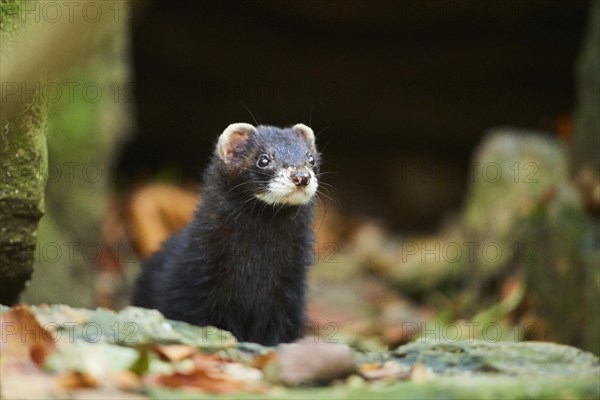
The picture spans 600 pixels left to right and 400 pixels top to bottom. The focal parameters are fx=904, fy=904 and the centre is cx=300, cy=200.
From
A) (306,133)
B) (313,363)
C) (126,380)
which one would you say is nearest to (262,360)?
(313,363)

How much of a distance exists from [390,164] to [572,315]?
32.7 feet

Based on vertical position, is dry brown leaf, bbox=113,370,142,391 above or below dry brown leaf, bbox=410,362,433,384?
below

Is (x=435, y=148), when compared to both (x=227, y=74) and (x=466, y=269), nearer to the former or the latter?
(x=227, y=74)

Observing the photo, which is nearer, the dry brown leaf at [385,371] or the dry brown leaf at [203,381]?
the dry brown leaf at [203,381]

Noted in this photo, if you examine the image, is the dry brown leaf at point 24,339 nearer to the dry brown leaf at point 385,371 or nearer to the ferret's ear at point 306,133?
the dry brown leaf at point 385,371

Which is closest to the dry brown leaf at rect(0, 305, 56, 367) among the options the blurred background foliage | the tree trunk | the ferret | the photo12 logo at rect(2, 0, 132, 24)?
the tree trunk

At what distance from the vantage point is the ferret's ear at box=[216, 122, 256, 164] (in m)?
6.51

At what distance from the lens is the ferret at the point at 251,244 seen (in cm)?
620

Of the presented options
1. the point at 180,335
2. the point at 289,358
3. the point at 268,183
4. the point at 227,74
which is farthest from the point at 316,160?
the point at 227,74

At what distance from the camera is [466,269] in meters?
11.4

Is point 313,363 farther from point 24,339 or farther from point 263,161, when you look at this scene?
point 263,161

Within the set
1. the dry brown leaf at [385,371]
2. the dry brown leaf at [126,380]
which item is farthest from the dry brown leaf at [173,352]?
the dry brown leaf at [385,371]

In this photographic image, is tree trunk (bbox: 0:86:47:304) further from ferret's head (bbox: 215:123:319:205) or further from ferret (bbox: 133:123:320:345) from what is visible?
ferret's head (bbox: 215:123:319:205)

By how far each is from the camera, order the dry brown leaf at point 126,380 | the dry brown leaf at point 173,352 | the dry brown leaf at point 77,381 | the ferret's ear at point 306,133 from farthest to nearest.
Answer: the ferret's ear at point 306,133 → the dry brown leaf at point 173,352 → the dry brown leaf at point 126,380 → the dry brown leaf at point 77,381
